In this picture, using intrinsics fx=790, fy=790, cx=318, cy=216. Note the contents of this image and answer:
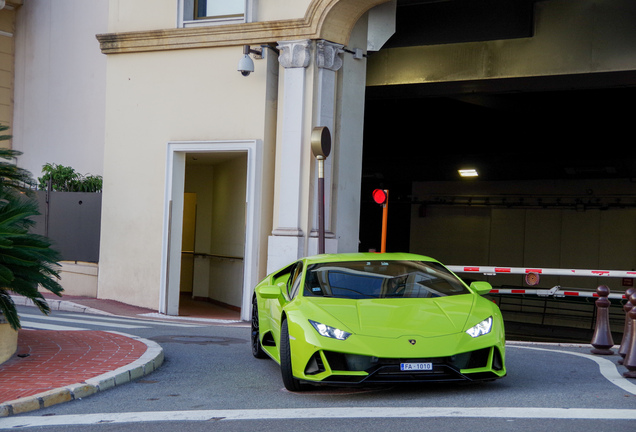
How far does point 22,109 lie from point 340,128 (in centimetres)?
1348

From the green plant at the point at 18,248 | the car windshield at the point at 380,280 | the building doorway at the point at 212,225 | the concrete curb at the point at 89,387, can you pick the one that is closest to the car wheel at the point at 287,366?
the car windshield at the point at 380,280

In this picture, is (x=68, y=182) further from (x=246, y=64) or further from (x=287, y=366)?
(x=287, y=366)

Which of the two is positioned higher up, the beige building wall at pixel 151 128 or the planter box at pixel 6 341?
the beige building wall at pixel 151 128

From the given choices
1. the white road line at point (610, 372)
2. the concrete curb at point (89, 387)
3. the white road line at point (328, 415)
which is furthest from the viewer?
the white road line at point (610, 372)

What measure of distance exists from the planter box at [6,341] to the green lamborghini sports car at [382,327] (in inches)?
110

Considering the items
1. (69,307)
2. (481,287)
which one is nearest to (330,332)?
(481,287)

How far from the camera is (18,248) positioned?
8.14 m

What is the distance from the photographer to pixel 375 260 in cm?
816

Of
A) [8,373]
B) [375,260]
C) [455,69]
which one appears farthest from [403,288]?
[455,69]

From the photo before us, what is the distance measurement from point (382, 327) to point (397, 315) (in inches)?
10.9

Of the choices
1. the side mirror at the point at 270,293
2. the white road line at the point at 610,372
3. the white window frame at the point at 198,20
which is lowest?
the white road line at the point at 610,372

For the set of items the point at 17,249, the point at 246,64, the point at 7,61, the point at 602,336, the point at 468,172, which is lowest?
the point at 602,336

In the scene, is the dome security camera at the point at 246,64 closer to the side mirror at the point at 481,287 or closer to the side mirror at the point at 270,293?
the side mirror at the point at 270,293

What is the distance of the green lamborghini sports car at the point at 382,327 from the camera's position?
650 centimetres
